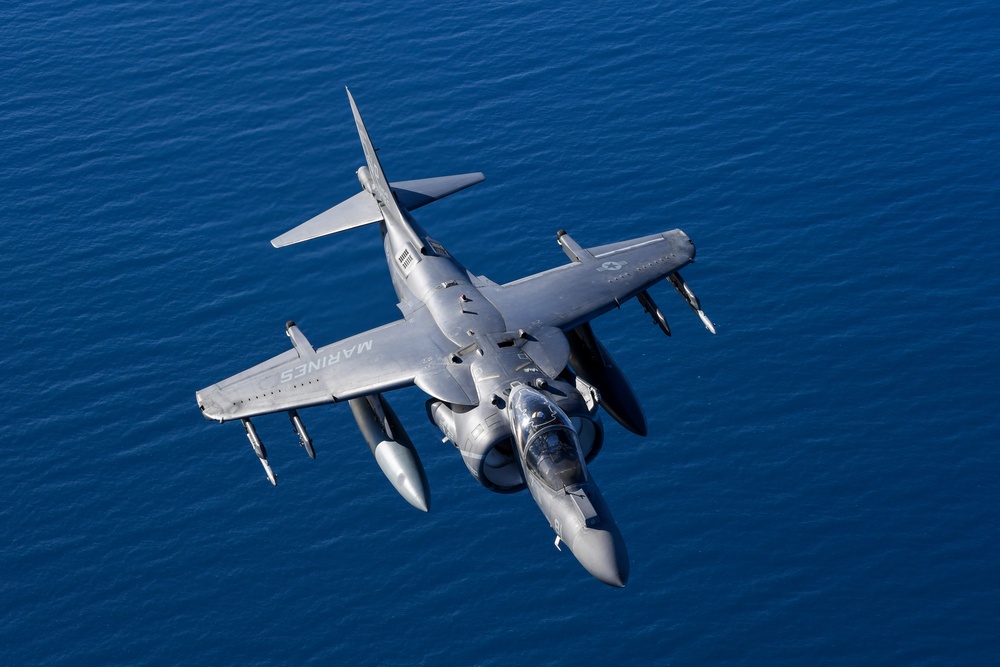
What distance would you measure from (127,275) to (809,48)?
59433mm

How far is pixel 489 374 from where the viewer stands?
55.7 m

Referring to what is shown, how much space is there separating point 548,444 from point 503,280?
120ft

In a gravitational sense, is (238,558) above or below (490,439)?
below

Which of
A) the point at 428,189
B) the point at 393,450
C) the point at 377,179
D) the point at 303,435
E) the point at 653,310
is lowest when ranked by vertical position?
the point at 393,450

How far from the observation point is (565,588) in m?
70.4

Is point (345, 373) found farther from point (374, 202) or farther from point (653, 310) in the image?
point (653, 310)

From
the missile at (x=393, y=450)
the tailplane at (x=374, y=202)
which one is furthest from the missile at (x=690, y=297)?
the missile at (x=393, y=450)

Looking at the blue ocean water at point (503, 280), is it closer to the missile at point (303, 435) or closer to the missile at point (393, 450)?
the missile at point (393, 450)

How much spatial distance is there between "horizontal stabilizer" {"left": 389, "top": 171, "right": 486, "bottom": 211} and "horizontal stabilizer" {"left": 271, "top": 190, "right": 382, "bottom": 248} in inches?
65.2

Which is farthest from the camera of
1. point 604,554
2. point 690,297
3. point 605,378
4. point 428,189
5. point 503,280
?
point 503,280

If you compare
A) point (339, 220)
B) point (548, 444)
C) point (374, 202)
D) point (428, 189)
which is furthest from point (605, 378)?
point (339, 220)

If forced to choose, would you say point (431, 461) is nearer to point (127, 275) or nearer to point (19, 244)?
point (127, 275)

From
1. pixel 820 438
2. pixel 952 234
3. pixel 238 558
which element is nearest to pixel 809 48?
pixel 952 234

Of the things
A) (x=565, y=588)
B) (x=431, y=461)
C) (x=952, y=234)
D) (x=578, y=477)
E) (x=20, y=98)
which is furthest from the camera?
(x=20, y=98)
